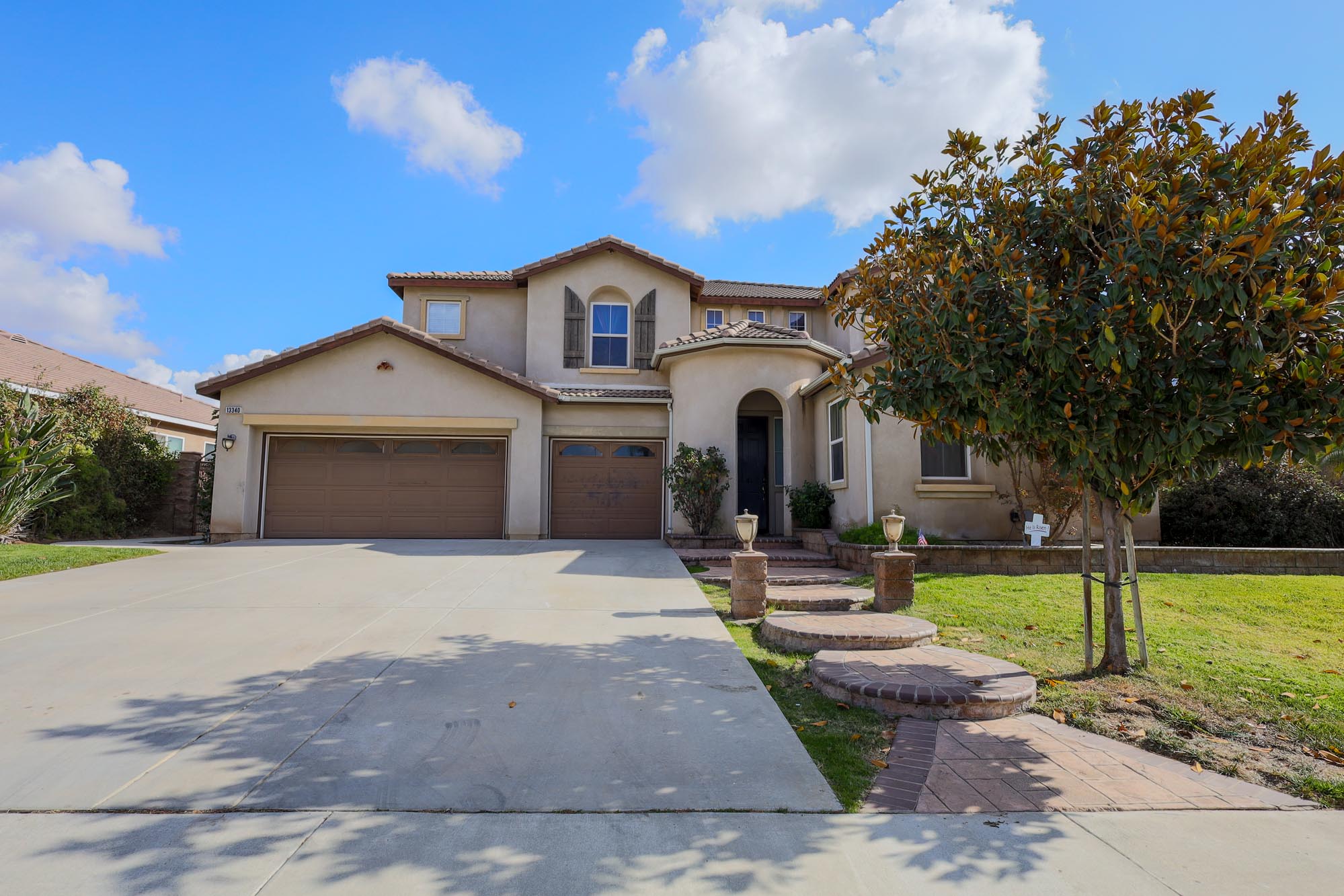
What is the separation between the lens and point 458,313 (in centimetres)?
1783

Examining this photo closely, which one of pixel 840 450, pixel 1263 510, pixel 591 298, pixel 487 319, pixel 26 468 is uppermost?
pixel 591 298

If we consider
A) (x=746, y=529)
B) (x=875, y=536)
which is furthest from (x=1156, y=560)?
(x=746, y=529)

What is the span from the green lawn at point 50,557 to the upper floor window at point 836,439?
1220 centimetres

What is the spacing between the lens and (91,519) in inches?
592

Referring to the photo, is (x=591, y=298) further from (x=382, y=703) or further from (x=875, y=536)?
(x=382, y=703)

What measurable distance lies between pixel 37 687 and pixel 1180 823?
7048 millimetres

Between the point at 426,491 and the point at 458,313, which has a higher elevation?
the point at 458,313

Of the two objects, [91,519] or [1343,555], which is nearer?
[1343,555]

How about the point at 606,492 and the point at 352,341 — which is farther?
the point at 606,492

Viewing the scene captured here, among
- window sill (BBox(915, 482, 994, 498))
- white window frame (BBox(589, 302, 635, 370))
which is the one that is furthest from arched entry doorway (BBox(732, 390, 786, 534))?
window sill (BBox(915, 482, 994, 498))

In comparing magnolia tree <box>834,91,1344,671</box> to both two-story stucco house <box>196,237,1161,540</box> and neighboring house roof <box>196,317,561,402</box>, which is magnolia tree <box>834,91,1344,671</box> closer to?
two-story stucco house <box>196,237,1161,540</box>

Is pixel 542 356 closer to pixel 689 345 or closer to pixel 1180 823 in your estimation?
pixel 689 345

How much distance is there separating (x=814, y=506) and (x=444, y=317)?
10.6 m

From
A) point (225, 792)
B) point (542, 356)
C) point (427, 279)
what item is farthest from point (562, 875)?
point (427, 279)
